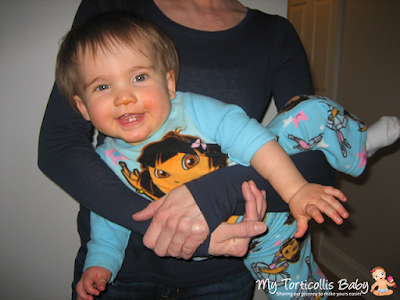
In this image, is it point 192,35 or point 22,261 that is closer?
point 192,35

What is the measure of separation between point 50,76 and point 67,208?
662 mm

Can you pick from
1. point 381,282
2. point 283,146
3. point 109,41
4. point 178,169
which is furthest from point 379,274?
point 109,41

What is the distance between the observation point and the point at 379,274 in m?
2.22

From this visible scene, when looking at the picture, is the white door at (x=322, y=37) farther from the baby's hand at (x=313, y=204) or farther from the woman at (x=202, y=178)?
the baby's hand at (x=313, y=204)

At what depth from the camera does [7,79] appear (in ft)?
3.65

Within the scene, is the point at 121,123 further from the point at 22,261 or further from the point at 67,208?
the point at 22,261

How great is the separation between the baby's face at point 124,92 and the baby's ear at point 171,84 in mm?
54

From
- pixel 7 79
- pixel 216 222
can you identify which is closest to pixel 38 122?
pixel 7 79

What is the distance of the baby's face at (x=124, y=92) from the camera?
0.81 m

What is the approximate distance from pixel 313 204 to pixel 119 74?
2.21 feet

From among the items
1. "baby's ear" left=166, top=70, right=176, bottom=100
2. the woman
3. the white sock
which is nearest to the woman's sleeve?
→ the woman

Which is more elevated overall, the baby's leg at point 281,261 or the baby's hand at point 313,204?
the baby's hand at point 313,204
